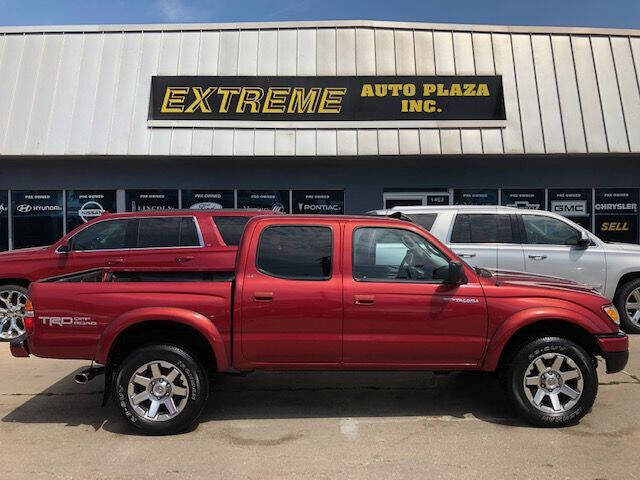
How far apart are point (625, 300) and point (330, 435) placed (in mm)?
5712

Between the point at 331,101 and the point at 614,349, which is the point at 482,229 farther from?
the point at 331,101

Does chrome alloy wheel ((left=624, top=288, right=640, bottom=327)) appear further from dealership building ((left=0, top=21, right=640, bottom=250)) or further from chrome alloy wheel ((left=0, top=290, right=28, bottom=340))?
chrome alloy wheel ((left=0, top=290, right=28, bottom=340))

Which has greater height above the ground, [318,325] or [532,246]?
[532,246]

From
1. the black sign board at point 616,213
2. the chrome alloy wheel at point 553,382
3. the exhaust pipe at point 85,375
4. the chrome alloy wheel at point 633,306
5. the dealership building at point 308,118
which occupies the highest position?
the dealership building at point 308,118

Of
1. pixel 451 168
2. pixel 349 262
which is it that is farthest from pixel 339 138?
pixel 349 262

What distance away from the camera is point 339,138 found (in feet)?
39.3

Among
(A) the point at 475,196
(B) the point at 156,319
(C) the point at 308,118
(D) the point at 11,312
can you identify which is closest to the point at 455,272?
(B) the point at 156,319

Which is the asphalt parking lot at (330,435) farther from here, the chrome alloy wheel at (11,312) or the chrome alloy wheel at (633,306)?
the chrome alloy wheel at (633,306)

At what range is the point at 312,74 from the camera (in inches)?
483

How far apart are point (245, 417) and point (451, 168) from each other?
31.5 ft

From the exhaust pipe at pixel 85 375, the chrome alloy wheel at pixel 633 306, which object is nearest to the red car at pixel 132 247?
the exhaust pipe at pixel 85 375

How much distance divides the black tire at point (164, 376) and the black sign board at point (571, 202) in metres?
11.0

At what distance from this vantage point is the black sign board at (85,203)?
13.0m

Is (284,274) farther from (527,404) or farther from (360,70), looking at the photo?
(360,70)
